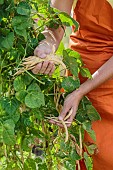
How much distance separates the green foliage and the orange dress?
14 cm

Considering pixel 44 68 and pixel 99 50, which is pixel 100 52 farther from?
pixel 44 68

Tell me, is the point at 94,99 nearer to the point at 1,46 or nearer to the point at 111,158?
the point at 111,158

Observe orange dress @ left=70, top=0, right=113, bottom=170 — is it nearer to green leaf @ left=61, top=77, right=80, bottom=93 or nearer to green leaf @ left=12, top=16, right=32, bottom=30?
green leaf @ left=61, top=77, right=80, bottom=93

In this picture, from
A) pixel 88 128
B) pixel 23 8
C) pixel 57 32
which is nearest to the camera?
pixel 23 8

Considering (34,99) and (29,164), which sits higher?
(34,99)

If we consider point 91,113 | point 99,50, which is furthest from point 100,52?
point 91,113

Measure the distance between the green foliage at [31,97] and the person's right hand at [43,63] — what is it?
2 cm

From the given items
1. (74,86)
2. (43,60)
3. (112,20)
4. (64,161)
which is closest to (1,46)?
(43,60)

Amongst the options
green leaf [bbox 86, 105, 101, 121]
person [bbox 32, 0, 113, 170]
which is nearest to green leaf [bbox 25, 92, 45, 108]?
green leaf [bbox 86, 105, 101, 121]

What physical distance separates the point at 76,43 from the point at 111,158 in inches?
14.8

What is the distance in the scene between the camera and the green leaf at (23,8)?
113 cm

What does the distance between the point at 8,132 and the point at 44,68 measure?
0.19m

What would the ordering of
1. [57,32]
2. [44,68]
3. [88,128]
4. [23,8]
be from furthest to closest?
[57,32]
[88,128]
[44,68]
[23,8]

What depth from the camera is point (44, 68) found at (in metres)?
1.25
